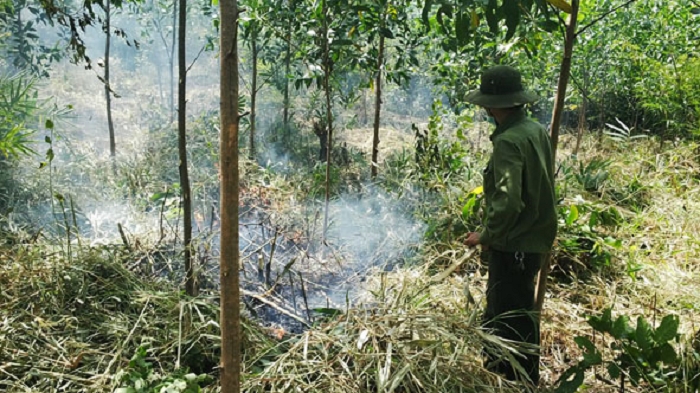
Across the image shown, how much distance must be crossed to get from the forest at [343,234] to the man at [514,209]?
0.11 metres

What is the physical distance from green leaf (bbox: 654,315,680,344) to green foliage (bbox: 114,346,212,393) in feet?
5.96

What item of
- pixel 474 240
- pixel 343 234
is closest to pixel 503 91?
pixel 474 240

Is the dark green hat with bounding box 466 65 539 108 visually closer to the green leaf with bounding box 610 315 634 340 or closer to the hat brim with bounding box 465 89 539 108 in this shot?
the hat brim with bounding box 465 89 539 108

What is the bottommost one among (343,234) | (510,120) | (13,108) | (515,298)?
(343,234)

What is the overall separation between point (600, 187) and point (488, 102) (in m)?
2.68

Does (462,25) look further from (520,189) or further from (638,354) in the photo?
(638,354)

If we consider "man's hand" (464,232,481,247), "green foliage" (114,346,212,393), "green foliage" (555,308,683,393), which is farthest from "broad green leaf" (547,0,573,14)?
"green foliage" (114,346,212,393)

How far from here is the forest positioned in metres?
2.01

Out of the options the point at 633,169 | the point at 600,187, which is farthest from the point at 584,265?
the point at 633,169

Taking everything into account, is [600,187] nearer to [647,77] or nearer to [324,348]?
[647,77]

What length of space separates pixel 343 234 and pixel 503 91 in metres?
2.74

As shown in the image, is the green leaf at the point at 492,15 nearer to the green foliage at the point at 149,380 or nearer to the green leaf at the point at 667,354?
the green leaf at the point at 667,354

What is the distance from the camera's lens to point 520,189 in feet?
7.31

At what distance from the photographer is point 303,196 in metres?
5.57
